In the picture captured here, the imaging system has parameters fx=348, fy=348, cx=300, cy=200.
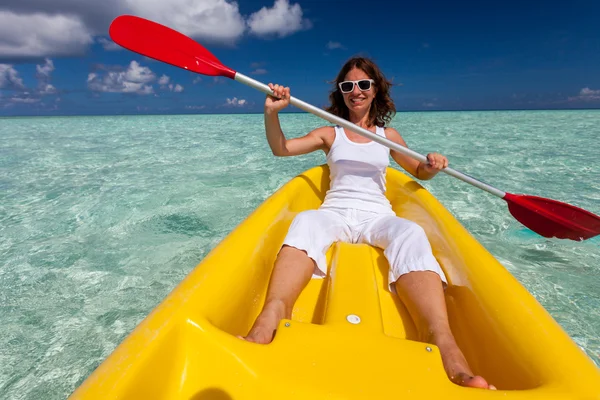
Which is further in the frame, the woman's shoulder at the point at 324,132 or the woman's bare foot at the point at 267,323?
the woman's shoulder at the point at 324,132

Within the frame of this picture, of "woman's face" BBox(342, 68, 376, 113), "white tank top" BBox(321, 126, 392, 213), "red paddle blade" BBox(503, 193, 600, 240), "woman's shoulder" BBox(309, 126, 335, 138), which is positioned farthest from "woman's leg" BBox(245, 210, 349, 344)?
"red paddle blade" BBox(503, 193, 600, 240)

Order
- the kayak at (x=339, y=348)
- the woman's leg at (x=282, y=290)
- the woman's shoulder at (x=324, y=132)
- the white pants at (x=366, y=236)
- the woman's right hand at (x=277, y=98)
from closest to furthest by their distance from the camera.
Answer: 1. the kayak at (x=339, y=348)
2. the woman's leg at (x=282, y=290)
3. the white pants at (x=366, y=236)
4. the woman's right hand at (x=277, y=98)
5. the woman's shoulder at (x=324, y=132)

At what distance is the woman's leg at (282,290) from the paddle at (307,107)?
0.98 metres

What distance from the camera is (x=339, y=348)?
3.18ft

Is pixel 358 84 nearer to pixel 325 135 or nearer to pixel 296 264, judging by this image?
pixel 325 135

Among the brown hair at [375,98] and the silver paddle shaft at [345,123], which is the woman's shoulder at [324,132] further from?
the brown hair at [375,98]

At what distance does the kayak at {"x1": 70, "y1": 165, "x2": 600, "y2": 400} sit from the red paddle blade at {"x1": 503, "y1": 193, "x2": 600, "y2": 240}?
1094mm

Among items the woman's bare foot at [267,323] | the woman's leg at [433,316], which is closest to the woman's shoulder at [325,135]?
the woman's leg at [433,316]

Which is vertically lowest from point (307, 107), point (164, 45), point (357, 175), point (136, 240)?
point (136, 240)

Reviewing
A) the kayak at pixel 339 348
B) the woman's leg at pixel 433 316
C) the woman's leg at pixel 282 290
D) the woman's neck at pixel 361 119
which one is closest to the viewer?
the kayak at pixel 339 348

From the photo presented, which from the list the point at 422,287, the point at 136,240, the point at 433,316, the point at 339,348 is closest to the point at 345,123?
the point at 422,287

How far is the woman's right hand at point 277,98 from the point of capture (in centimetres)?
199

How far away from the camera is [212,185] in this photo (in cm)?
488

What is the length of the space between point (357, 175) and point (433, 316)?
1091mm
